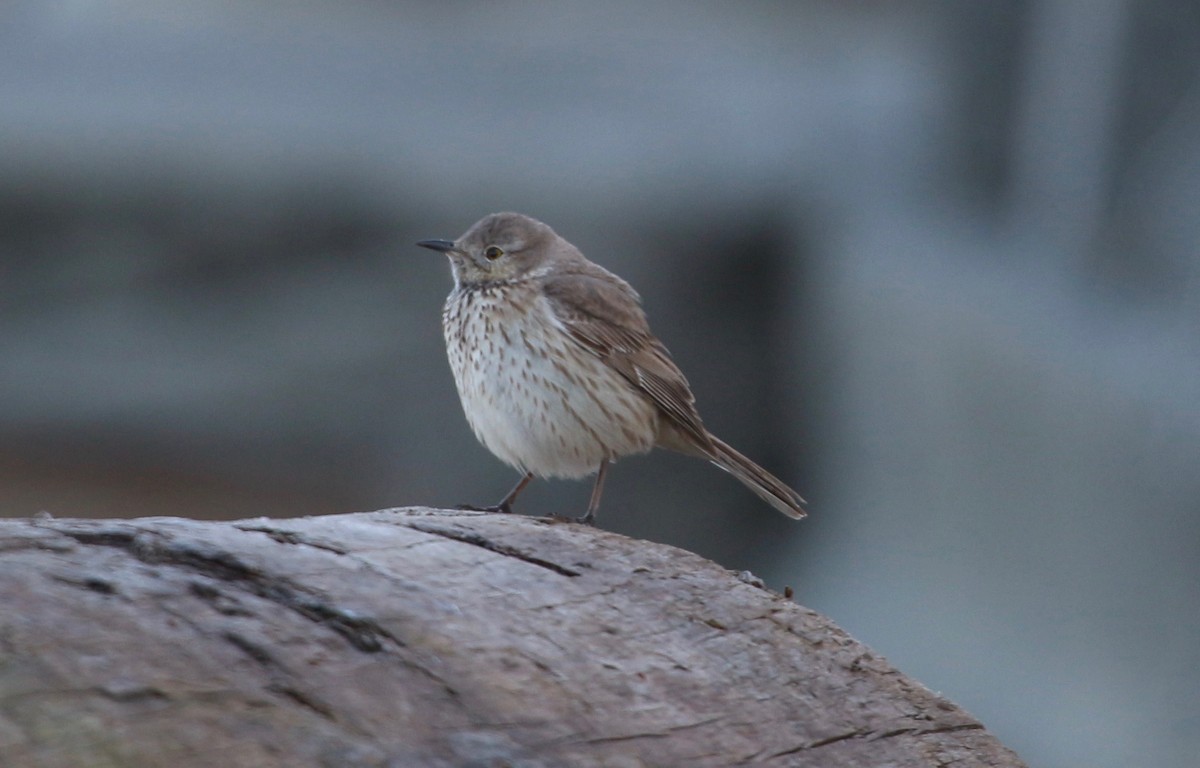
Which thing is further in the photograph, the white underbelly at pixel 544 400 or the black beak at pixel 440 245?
the black beak at pixel 440 245

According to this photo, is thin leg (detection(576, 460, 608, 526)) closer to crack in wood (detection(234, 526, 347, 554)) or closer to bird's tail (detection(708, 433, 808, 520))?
bird's tail (detection(708, 433, 808, 520))

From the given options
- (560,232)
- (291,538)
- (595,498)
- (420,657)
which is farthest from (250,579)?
(560,232)

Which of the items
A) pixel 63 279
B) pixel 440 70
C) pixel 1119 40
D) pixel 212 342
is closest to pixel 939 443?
pixel 1119 40

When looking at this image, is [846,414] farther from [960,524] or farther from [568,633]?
[568,633]

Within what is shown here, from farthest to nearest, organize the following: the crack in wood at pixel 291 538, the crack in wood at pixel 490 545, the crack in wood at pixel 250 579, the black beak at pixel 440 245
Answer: the black beak at pixel 440 245
the crack in wood at pixel 490 545
the crack in wood at pixel 291 538
the crack in wood at pixel 250 579

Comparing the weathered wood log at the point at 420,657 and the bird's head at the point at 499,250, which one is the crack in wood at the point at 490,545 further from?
the bird's head at the point at 499,250

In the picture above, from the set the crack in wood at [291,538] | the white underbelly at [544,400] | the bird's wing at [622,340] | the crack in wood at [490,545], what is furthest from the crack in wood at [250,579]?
the bird's wing at [622,340]

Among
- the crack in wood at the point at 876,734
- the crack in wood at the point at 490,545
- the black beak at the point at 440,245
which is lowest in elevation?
the crack in wood at the point at 876,734

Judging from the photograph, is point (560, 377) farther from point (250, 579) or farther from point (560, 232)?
point (560, 232)
